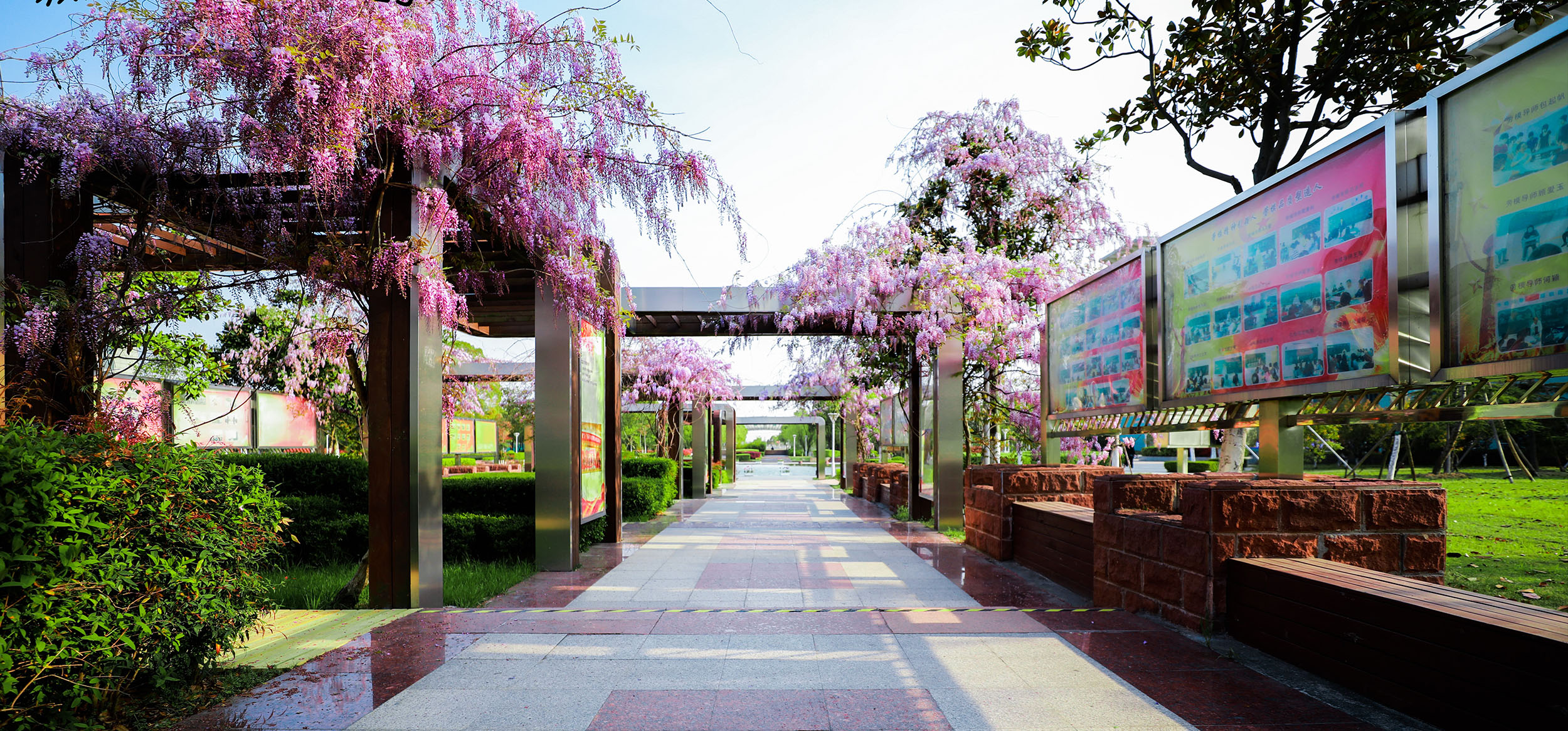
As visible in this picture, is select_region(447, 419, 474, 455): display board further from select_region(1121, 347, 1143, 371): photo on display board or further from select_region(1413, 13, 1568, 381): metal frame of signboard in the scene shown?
select_region(1413, 13, 1568, 381): metal frame of signboard

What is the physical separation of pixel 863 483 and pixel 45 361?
18.0 meters

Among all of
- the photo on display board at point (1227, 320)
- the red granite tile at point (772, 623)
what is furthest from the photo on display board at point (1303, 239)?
the red granite tile at point (772, 623)

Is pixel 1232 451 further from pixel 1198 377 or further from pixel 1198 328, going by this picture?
pixel 1198 328

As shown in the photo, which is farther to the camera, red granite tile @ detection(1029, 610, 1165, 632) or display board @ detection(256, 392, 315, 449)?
display board @ detection(256, 392, 315, 449)

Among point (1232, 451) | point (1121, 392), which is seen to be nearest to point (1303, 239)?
point (1121, 392)

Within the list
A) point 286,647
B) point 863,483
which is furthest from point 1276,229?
point 863,483

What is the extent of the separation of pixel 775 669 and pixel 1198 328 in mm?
4116

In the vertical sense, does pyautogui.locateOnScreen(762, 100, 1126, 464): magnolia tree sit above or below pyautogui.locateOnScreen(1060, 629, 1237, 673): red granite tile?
above

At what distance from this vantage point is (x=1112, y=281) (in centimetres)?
797

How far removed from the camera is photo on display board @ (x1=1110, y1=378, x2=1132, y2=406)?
7652 mm

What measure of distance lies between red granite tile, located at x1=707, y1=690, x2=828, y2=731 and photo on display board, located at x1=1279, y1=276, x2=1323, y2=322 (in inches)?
142

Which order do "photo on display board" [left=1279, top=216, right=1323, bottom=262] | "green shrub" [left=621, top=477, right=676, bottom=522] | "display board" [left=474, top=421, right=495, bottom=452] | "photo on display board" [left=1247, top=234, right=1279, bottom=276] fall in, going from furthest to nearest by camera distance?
"display board" [left=474, top=421, right=495, bottom=452] < "green shrub" [left=621, top=477, right=676, bottom=522] < "photo on display board" [left=1247, top=234, right=1279, bottom=276] < "photo on display board" [left=1279, top=216, right=1323, bottom=262]

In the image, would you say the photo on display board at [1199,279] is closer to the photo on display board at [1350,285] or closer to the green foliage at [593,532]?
the photo on display board at [1350,285]

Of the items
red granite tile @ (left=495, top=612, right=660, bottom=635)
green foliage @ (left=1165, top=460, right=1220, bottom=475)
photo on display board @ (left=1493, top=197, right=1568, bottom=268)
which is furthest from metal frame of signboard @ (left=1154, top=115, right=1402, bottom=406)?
green foliage @ (left=1165, top=460, right=1220, bottom=475)
